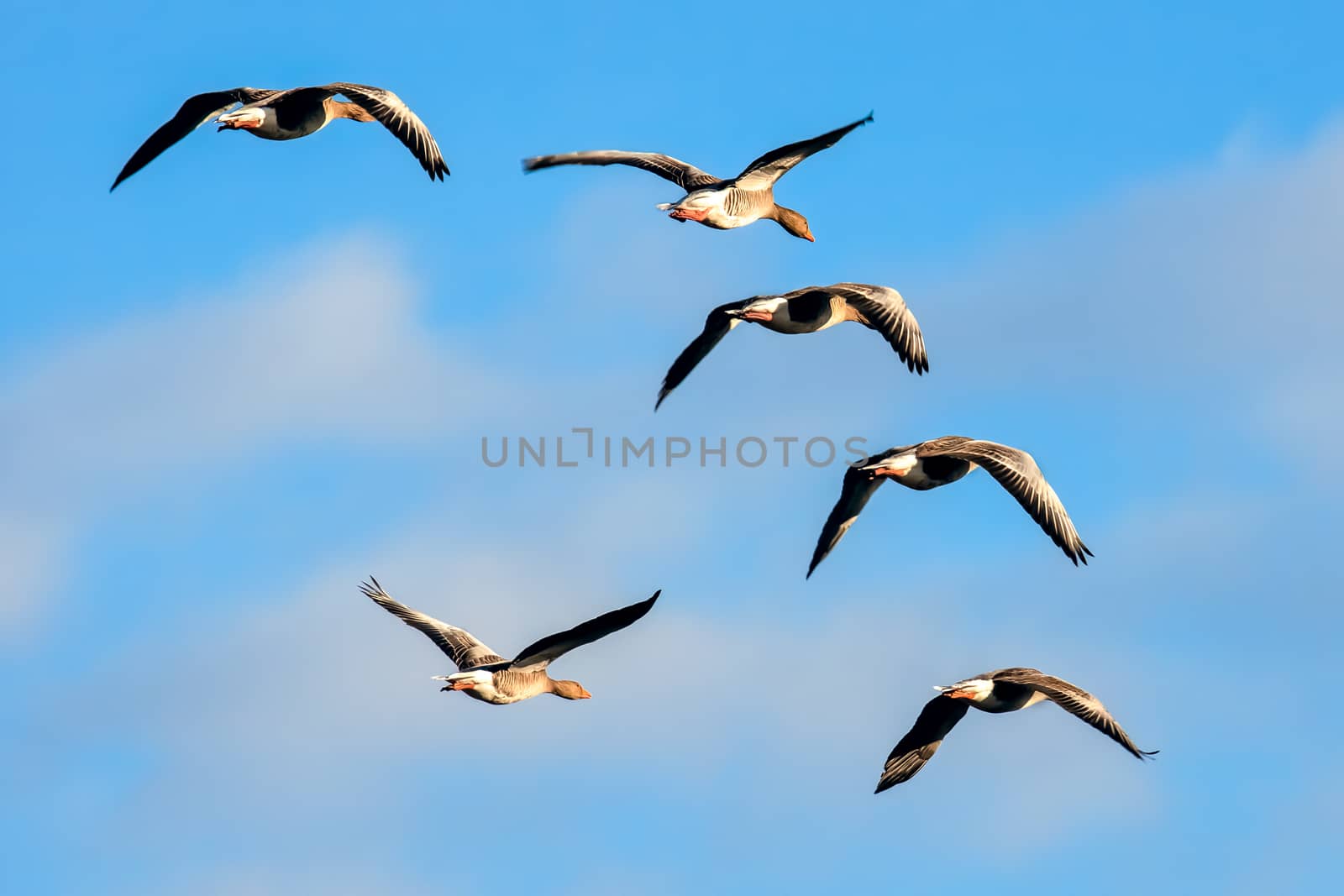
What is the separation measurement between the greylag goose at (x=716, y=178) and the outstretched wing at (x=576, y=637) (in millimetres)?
5846

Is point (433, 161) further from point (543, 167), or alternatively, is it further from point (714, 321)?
point (714, 321)

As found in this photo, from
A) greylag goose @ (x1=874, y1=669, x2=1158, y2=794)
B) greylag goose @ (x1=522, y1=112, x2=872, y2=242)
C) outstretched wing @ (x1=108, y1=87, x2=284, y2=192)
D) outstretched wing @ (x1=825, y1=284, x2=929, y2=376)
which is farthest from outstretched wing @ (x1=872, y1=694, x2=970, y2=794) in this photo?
outstretched wing @ (x1=108, y1=87, x2=284, y2=192)

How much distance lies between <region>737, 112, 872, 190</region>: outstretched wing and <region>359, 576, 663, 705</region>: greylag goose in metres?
6.83

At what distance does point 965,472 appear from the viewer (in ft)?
81.9

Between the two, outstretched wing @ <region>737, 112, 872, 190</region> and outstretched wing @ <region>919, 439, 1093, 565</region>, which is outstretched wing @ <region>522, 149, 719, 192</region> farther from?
outstretched wing @ <region>919, 439, 1093, 565</region>

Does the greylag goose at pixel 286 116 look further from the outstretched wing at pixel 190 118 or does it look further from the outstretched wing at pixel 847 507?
the outstretched wing at pixel 847 507

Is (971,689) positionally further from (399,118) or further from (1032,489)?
(399,118)

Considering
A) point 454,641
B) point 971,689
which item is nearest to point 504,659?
point 454,641

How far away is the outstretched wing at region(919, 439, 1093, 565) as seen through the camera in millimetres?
23438

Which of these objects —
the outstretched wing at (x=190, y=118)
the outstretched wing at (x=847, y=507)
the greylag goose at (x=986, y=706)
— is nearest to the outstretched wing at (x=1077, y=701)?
the greylag goose at (x=986, y=706)

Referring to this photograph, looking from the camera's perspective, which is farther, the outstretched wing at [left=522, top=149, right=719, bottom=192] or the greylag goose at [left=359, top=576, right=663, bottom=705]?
the outstretched wing at [left=522, top=149, right=719, bottom=192]

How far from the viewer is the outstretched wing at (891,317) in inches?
947

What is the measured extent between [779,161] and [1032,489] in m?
5.80

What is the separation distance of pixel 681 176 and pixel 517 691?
24.9 ft
